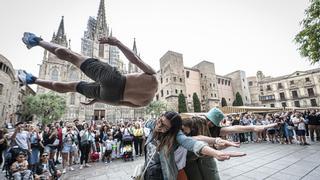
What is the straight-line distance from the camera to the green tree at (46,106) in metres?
31.9

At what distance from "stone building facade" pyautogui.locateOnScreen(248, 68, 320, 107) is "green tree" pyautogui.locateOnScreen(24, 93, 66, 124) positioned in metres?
52.9

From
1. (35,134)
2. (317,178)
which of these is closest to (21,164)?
(35,134)

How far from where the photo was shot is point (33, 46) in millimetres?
2863

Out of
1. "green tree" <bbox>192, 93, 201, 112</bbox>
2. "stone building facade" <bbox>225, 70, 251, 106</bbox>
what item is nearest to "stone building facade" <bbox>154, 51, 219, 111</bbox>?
"green tree" <bbox>192, 93, 201, 112</bbox>

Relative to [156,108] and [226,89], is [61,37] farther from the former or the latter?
[226,89]

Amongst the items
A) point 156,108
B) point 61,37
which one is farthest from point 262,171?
point 61,37

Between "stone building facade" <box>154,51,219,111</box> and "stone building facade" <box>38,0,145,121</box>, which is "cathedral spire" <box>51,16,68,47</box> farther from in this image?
"stone building facade" <box>154,51,219,111</box>

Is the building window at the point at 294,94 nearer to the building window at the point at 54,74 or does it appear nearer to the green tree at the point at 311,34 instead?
the green tree at the point at 311,34

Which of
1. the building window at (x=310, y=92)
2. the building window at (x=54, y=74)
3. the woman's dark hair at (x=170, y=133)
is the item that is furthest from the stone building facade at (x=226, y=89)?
the woman's dark hair at (x=170, y=133)

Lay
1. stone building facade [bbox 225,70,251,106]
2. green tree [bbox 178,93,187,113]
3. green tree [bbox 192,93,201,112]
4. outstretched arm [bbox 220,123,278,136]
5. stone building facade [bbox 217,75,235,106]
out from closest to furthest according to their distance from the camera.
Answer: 1. outstretched arm [bbox 220,123,278,136]
2. green tree [bbox 178,93,187,113]
3. green tree [bbox 192,93,201,112]
4. stone building facade [bbox 217,75,235,106]
5. stone building facade [bbox 225,70,251,106]

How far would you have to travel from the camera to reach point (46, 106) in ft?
105

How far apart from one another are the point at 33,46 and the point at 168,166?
2.92 meters

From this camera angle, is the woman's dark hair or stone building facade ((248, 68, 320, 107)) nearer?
the woman's dark hair

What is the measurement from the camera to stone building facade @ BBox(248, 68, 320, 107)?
41.2 meters
